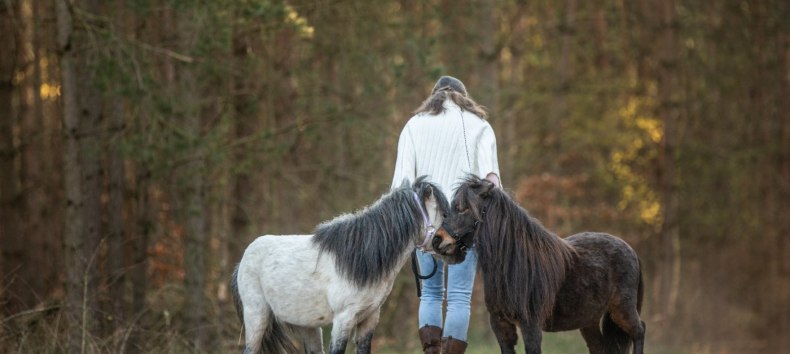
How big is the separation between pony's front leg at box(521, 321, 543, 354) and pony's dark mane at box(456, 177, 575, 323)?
0.19 ft

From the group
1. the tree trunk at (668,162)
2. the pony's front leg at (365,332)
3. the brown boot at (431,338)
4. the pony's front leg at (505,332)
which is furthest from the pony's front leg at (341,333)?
the tree trunk at (668,162)

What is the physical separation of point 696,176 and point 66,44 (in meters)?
21.1

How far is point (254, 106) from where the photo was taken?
1440 centimetres

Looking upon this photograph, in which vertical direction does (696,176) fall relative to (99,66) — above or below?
below

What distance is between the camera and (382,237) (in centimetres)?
721

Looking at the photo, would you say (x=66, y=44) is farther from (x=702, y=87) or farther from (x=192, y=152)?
(x=702, y=87)

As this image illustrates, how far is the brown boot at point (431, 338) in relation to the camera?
7.82m

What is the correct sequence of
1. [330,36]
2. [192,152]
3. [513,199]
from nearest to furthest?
[513,199] → [192,152] → [330,36]

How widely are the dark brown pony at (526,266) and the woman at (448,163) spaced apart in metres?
0.28

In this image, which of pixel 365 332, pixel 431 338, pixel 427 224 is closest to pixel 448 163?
pixel 427 224

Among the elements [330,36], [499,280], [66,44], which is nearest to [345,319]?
[499,280]

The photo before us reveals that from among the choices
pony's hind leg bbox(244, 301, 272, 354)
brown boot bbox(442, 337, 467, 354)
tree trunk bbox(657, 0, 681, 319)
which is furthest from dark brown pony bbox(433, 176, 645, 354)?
tree trunk bbox(657, 0, 681, 319)

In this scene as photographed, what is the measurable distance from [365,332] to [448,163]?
1411 millimetres

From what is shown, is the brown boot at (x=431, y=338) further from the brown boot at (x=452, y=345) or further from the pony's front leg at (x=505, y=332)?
the pony's front leg at (x=505, y=332)
